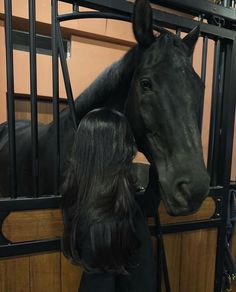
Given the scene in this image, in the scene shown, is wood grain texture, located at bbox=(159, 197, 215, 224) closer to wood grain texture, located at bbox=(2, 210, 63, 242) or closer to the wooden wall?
the wooden wall

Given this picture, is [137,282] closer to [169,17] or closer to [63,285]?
[63,285]

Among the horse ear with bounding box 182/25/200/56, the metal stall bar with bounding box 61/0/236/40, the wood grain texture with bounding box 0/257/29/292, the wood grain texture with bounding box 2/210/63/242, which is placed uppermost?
the metal stall bar with bounding box 61/0/236/40

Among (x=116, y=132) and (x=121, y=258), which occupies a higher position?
(x=116, y=132)

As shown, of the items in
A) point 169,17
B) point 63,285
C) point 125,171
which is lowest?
point 63,285

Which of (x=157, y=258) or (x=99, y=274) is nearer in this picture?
(x=99, y=274)

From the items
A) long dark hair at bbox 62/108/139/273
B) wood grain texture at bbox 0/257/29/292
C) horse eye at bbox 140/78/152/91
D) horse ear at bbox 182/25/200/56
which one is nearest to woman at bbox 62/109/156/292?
long dark hair at bbox 62/108/139/273

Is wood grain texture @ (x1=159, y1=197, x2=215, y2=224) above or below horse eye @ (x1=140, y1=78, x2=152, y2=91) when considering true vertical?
below

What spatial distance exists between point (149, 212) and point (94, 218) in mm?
324

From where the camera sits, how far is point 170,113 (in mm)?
650

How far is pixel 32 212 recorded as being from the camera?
766mm

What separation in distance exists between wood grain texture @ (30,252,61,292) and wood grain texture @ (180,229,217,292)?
53cm

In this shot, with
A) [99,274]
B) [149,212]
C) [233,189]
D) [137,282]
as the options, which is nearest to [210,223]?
[233,189]

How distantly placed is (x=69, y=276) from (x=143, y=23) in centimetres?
83

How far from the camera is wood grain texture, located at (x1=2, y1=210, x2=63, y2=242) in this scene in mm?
741
